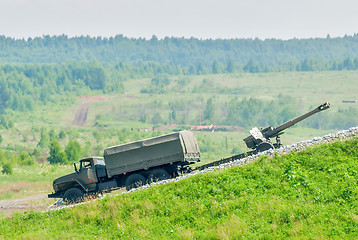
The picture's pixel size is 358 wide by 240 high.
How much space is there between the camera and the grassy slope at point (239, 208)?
2180 centimetres

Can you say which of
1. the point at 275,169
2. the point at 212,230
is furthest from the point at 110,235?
the point at 275,169

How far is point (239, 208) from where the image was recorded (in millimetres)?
24031

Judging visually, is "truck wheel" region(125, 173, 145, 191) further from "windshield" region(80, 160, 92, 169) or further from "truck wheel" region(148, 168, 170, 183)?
"windshield" region(80, 160, 92, 169)

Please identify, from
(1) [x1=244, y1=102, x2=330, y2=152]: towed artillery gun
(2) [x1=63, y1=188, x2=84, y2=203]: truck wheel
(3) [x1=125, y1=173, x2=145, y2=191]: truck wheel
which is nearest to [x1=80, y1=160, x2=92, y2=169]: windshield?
(2) [x1=63, y1=188, x2=84, y2=203]: truck wheel

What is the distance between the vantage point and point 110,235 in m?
23.9

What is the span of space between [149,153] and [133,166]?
1186 mm

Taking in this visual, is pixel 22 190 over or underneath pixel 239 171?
underneath

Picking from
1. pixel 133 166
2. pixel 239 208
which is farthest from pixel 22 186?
pixel 239 208

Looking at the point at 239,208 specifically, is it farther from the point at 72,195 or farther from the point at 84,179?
the point at 72,195

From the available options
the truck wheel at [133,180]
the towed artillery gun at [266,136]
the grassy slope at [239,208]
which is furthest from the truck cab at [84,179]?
the towed artillery gun at [266,136]

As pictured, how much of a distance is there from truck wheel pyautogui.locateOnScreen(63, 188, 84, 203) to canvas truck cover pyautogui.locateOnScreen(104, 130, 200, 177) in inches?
88.3

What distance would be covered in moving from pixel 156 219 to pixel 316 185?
6.80 m

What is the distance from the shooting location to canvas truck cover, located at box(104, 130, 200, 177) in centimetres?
3234

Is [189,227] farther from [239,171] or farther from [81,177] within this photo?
[81,177]
